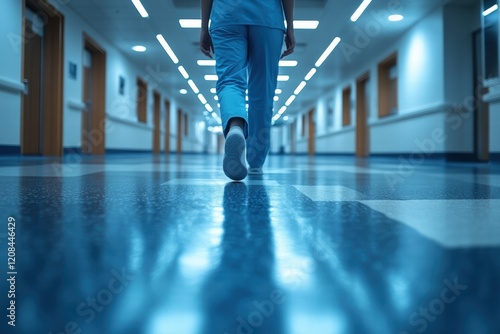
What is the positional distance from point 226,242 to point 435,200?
848 millimetres

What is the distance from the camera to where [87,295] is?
1.47 feet

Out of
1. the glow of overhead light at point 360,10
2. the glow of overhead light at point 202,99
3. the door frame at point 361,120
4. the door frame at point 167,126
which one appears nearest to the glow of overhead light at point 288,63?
the door frame at point 361,120

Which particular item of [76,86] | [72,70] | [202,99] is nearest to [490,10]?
[72,70]

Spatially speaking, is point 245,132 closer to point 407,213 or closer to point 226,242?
point 407,213

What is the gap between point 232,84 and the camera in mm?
1994

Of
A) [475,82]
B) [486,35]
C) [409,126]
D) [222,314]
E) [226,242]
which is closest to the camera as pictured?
[222,314]

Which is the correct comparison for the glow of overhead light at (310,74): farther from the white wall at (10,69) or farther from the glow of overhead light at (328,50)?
the white wall at (10,69)

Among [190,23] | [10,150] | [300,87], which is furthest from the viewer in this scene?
[300,87]

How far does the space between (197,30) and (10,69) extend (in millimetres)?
3617

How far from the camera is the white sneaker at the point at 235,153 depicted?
180 cm

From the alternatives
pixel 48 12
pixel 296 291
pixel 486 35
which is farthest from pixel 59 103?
pixel 296 291

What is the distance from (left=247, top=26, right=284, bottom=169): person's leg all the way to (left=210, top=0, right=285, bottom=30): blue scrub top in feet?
0.14

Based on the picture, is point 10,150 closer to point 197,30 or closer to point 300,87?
point 197,30

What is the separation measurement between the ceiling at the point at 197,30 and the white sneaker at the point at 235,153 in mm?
5350
